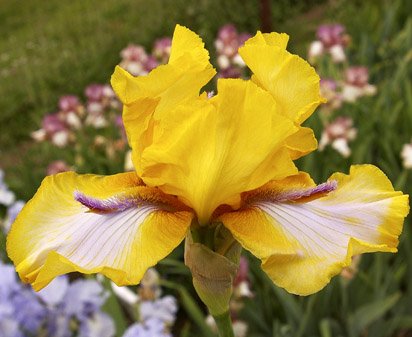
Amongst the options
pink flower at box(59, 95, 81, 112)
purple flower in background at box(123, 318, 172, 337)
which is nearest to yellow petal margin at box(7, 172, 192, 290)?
purple flower in background at box(123, 318, 172, 337)

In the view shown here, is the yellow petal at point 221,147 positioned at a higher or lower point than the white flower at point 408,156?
higher

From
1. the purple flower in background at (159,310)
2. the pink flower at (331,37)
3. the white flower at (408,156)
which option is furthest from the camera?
the pink flower at (331,37)

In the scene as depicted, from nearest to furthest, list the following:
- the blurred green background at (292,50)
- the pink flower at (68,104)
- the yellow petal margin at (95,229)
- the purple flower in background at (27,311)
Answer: the yellow petal margin at (95,229)
the purple flower in background at (27,311)
the blurred green background at (292,50)
the pink flower at (68,104)

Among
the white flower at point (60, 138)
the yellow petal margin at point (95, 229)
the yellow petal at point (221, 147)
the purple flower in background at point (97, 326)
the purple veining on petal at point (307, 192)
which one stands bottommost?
the white flower at point (60, 138)

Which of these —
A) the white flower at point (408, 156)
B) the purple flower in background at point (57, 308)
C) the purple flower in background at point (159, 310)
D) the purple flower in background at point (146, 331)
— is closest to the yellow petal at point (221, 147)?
the purple flower in background at point (146, 331)

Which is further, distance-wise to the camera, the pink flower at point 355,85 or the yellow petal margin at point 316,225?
the pink flower at point 355,85

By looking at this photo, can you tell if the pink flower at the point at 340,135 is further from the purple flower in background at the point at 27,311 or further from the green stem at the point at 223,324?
the green stem at the point at 223,324

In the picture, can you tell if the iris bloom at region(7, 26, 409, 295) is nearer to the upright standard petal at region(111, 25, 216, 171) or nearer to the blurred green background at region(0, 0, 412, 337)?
the upright standard petal at region(111, 25, 216, 171)

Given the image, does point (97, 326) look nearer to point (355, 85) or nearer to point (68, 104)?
point (355, 85)
